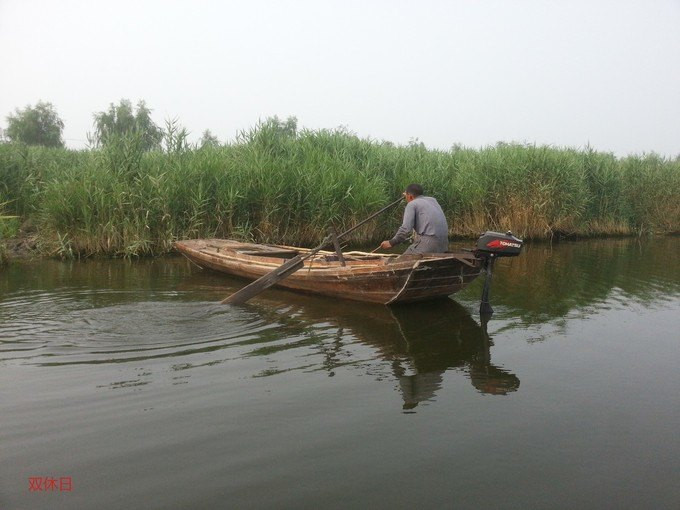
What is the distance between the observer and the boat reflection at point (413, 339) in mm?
4844

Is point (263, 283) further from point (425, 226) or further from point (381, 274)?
point (425, 226)

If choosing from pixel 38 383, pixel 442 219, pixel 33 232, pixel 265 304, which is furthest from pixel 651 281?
pixel 33 232

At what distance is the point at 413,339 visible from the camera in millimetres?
6059

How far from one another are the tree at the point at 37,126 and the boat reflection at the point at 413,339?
30213 millimetres

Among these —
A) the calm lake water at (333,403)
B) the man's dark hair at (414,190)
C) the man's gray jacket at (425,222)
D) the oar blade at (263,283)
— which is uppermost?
the man's dark hair at (414,190)

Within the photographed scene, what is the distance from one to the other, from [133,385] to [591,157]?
15.0 meters

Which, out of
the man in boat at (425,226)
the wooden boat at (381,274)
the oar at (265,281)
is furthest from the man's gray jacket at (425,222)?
the oar at (265,281)

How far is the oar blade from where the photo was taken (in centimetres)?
723

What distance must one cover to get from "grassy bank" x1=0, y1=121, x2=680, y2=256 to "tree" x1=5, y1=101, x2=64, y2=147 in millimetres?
20872

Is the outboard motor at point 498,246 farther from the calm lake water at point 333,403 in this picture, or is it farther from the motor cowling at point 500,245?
the calm lake water at point 333,403

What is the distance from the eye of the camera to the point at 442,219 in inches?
291

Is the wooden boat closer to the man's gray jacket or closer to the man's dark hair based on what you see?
the man's gray jacket

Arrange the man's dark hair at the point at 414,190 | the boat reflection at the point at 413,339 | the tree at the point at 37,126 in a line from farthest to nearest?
the tree at the point at 37,126 < the man's dark hair at the point at 414,190 < the boat reflection at the point at 413,339

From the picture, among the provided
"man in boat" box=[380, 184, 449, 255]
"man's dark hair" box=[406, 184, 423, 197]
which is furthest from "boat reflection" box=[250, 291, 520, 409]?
"man's dark hair" box=[406, 184, 423, 197]
